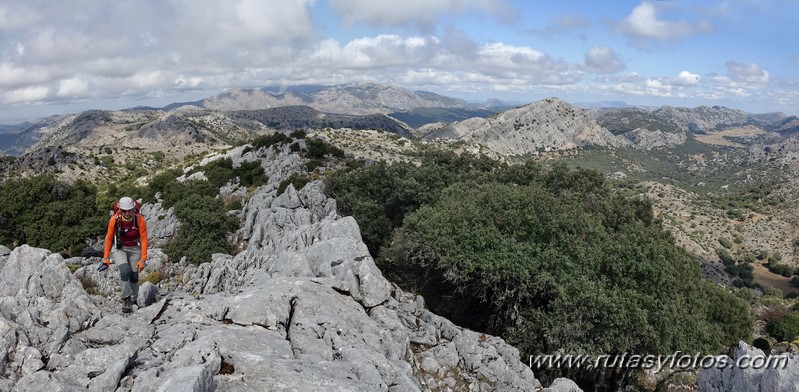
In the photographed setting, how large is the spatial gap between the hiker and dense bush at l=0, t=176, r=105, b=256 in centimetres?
2368

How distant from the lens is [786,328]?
127 ft

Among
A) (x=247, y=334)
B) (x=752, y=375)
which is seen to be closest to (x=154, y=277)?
(x=247, y=334)

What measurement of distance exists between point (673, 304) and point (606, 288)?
3.21 m

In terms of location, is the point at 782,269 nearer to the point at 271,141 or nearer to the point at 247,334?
the point at 271,141

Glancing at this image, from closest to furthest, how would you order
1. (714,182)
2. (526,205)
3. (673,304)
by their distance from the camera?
1. (673,304)
2. (526,205)
3. (714,182)

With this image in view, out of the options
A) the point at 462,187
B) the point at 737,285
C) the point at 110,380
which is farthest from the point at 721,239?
the point at 110,380

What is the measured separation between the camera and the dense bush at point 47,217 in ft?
105

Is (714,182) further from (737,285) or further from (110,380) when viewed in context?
(110,380)

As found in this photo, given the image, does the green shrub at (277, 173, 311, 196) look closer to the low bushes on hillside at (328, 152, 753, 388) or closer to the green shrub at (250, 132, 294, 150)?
the low bushes on hillside at (328, 152, 753, 388)

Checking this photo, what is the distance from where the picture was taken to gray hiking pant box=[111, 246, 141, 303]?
13.2 metres

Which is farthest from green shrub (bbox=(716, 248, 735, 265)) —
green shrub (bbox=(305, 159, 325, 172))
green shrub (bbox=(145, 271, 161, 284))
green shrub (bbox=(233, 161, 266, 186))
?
green shrub (bbox=(145, 271, 161, 284))

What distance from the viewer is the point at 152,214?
37281mm

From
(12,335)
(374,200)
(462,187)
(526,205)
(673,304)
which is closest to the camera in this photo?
(12,335)

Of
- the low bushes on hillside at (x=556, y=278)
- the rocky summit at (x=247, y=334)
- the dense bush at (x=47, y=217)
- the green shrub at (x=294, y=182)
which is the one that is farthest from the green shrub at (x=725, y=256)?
the dense bush at (x=47, y=217)
